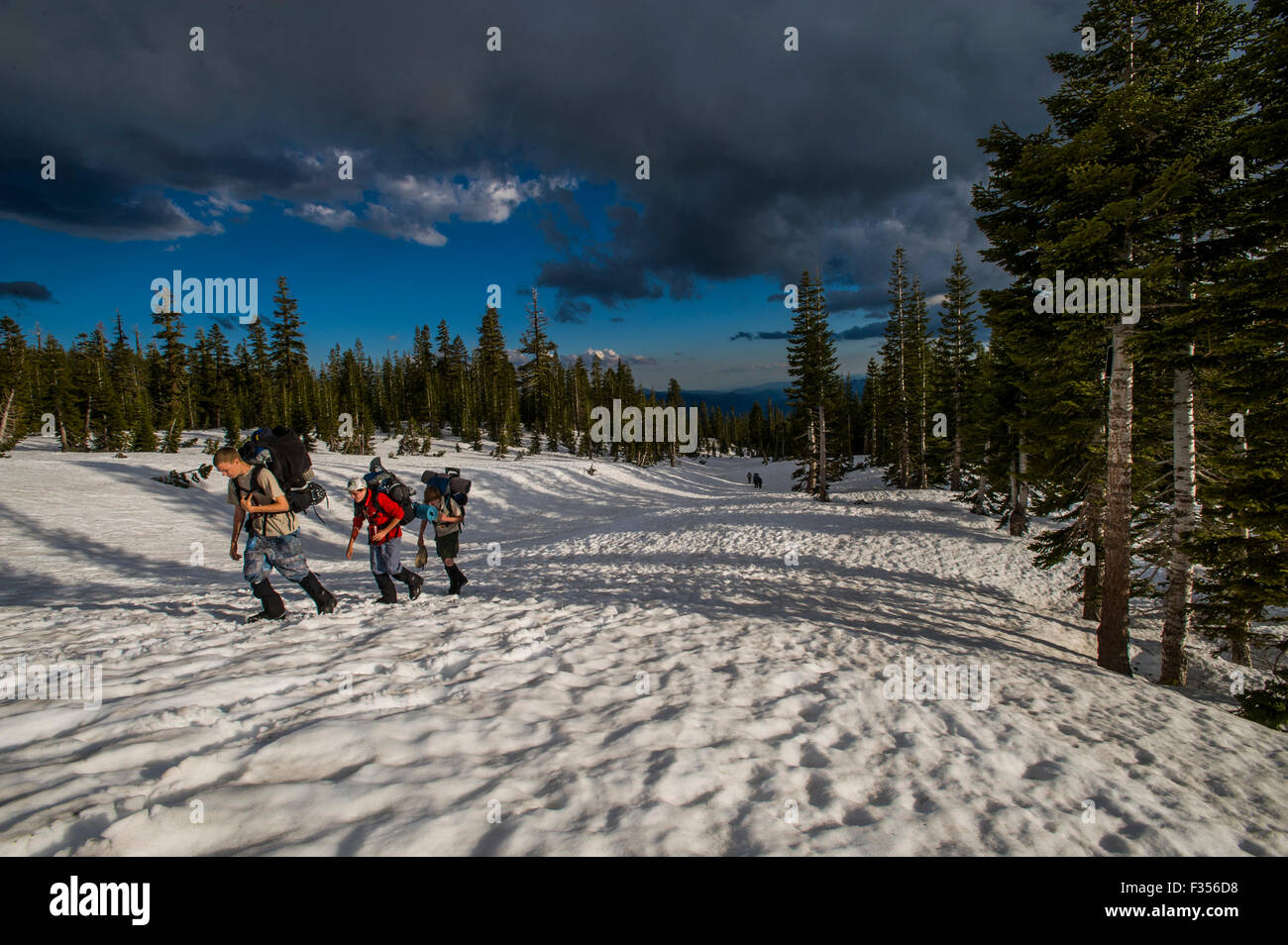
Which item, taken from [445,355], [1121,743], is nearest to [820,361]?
[1121,743]

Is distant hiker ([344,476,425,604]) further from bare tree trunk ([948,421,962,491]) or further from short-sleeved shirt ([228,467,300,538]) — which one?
bare tree trunk ([948,421,962,491])

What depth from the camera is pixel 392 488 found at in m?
7.76

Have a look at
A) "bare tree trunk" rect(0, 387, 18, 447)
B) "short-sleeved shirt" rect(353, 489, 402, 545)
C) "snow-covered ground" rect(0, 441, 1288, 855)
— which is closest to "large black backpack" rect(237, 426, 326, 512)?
"short-sleeved shirt" rect(353, 489, 402, 545)

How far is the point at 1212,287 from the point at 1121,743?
7431mm

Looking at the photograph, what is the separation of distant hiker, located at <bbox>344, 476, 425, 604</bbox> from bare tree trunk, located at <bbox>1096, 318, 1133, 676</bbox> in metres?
12.5

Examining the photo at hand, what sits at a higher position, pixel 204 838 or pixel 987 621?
pixel 204 838

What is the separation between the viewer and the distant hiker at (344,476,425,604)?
7723 mm

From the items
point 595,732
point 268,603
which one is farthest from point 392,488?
point 595,732

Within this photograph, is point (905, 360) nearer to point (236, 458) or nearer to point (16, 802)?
point (236, 458)

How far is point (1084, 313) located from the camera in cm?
900

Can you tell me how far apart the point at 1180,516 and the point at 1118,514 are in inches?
79.5

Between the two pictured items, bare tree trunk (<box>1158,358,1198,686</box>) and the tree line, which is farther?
bare tree trunk (<box>1158,358,1198,686</box>)

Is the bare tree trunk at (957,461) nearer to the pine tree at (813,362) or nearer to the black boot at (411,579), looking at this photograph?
the pine tree at (813,362)

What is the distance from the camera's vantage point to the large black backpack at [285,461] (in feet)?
21.5
